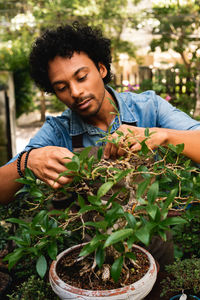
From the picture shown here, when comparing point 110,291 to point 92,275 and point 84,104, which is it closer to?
point 92,275

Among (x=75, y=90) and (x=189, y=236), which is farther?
(x=189, y=236)

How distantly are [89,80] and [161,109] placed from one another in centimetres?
52

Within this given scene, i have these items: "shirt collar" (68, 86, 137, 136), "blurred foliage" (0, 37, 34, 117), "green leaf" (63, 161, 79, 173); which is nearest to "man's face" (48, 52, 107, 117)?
"shirt collar" (68, 86, 137, 136)

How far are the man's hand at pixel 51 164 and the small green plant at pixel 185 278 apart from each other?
677 millimetres

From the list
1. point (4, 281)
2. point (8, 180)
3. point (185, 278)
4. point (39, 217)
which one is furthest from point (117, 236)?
point (4, 281)

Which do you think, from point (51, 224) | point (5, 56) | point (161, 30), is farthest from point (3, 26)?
point (51, 224)

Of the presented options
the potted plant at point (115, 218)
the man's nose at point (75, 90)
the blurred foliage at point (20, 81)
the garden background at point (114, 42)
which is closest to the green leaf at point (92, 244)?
the potted plant at point (115, 218)

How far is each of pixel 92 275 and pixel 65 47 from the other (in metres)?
1.21

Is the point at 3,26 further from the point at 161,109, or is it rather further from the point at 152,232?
the point at 152,232

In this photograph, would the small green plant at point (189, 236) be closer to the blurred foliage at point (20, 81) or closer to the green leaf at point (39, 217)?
the green leaf at point (39, 217)

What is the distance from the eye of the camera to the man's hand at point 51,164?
46.4 inches

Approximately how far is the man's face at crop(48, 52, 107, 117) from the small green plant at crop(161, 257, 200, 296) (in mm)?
936

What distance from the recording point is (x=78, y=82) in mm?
1686

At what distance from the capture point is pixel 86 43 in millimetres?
1861
